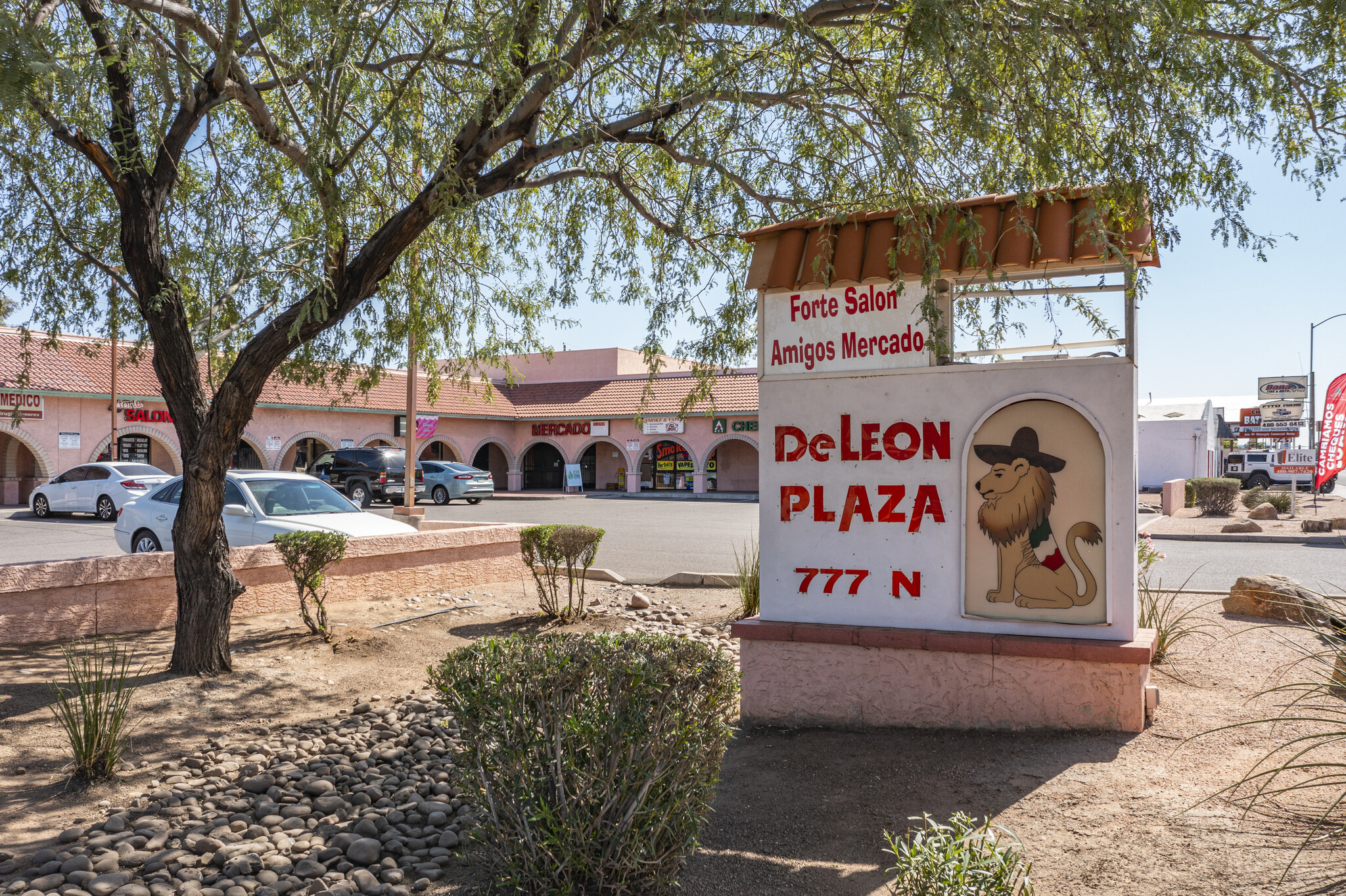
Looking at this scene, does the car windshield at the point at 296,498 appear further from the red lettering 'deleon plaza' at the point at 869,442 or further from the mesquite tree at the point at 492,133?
the red lettering 'deleon plaza' at the point at 869,442

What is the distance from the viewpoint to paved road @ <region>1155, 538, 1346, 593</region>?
12.0 metres

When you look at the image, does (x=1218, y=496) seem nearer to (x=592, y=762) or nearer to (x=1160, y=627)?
(x=1160, y=627)

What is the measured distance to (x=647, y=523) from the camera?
872 inches

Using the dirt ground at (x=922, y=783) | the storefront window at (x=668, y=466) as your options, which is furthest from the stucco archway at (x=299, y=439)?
the dirt ground at (x=922, y=783)

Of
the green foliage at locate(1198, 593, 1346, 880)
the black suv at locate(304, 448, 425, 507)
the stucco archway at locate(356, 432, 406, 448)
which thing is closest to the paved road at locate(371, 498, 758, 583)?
the black suv at locate(304, 448, 425, 507)

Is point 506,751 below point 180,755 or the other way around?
the other way around

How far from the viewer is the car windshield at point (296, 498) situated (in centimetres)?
1053

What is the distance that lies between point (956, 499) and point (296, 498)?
8.30 meters

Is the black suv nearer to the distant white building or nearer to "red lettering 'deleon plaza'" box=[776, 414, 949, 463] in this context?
"red lettering 'deleon plaza'" box=[776, 414, 949, 463]

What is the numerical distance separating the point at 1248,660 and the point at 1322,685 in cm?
369

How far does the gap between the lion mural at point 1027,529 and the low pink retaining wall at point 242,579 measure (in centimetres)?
675

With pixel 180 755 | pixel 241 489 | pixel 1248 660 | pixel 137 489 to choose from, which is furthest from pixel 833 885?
pixel 137 489

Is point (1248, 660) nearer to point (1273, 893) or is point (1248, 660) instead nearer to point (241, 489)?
point (1273, 893)

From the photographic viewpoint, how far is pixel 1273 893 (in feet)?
10.2
